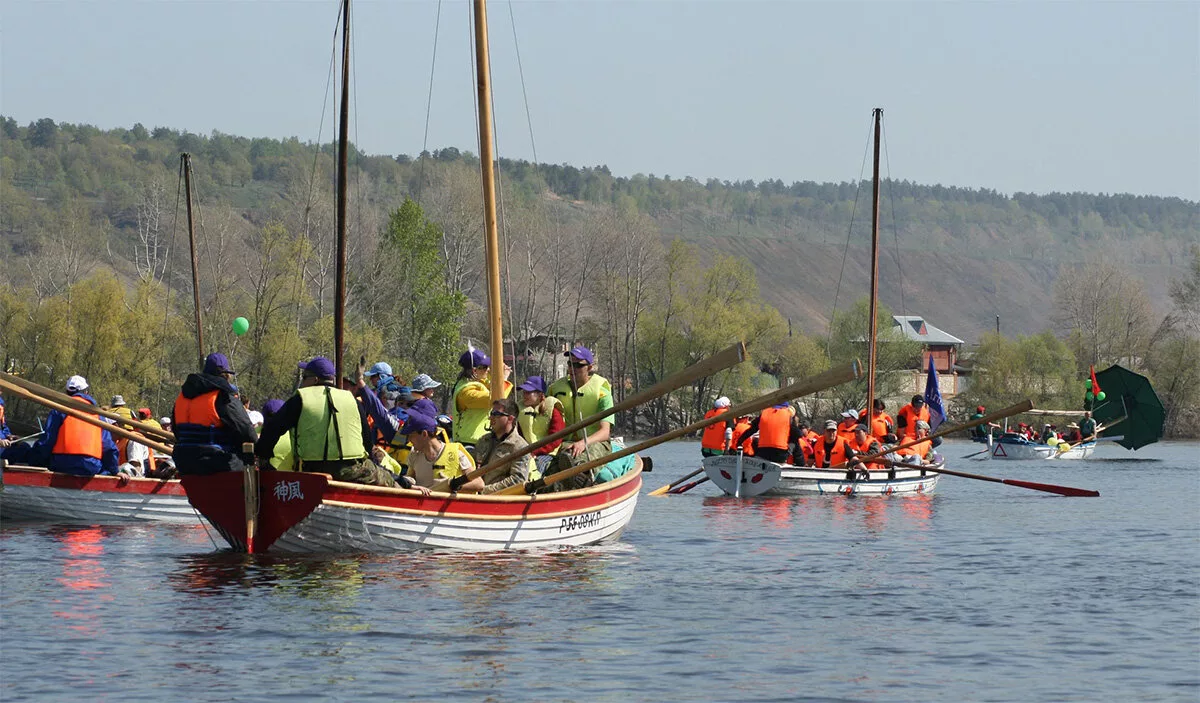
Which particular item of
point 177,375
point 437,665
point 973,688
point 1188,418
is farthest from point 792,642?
point 1188,418

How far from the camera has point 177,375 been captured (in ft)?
205

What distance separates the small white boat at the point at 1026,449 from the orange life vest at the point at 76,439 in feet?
152

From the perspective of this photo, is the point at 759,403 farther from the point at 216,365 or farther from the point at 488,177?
the point at 488,177

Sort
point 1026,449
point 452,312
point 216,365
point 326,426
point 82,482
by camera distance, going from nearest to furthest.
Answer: point 326,426
point 216,365
point 82,482
point 1026,449
point 452,312

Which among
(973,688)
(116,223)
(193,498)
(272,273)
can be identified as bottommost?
(973,688)

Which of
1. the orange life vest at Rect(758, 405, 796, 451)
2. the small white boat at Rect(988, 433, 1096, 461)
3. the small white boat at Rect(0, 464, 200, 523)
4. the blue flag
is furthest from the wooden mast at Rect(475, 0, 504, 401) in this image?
the small white boat at Rect(988, 433, 1096, 461)

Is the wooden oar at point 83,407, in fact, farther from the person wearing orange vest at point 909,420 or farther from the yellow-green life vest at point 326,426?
the person wearing orange vest at point 909,420

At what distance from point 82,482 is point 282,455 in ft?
21.0

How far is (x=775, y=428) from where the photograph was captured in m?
29.3

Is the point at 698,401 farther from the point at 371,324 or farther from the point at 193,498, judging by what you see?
the point at 193,498

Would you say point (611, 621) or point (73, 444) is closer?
point (611, 621)

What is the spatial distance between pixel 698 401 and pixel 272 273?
26656 mm

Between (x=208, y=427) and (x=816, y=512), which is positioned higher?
(x=208, y=427)

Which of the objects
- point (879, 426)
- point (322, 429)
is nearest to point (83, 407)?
point (322, 429)
